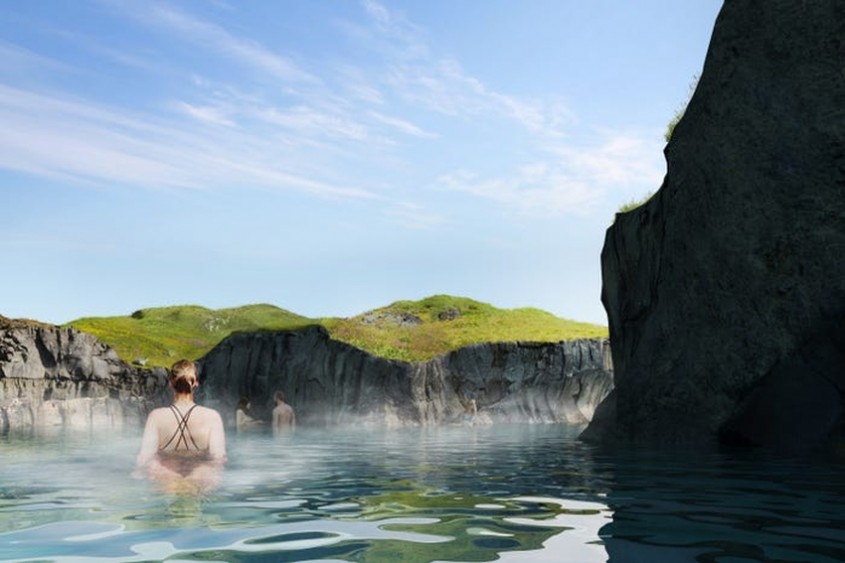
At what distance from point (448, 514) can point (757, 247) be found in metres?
9.38

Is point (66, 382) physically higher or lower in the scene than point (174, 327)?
lower

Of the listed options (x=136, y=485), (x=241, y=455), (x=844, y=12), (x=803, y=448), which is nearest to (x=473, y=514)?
(x=136, y=485)

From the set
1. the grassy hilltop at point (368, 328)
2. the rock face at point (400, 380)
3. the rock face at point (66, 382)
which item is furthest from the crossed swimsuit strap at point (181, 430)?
the grassy hilltop at point (368, 328)

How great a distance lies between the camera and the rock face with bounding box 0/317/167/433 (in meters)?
43.3

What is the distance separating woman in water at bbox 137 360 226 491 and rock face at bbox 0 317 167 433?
36.9 meters

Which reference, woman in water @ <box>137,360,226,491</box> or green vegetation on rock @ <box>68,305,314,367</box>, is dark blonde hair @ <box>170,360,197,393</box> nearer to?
woman in water @ <box>137,360,226,491</box>

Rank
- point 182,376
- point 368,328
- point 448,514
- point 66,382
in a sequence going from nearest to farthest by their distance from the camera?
point 448,514, point 182,376, point 66,382, point 368,328

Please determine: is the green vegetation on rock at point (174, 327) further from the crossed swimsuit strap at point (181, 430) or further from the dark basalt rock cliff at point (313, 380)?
the crossed swimsuit strap at point (181, 430)

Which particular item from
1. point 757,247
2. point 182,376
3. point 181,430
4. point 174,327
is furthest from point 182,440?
point 174,327

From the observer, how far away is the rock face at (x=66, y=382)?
142ft

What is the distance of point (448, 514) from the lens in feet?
23.7

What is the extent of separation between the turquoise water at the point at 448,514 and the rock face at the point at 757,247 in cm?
196

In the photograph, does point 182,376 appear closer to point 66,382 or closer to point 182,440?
point 182,440

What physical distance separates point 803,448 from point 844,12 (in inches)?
305
